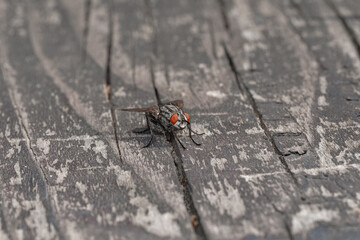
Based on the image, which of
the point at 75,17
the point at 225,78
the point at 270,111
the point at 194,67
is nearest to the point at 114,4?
the point at 75,17

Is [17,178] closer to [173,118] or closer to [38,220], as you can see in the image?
[38,220]

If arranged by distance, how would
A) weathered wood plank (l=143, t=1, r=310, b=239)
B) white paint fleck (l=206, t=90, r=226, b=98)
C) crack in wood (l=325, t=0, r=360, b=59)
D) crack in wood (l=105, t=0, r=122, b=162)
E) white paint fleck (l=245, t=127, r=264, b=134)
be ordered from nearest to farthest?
weathered wood plank (l=143, t=1, r=310, b=239) < white paint fleck (l=245, t=127, r=264, b=134) < crack in wood (l=105, t=0, r=122, b=162) < white paint fleck (l=206, t=90, r=226, b=98) < crack in wood (l=325, t=0, r=360, b=59)

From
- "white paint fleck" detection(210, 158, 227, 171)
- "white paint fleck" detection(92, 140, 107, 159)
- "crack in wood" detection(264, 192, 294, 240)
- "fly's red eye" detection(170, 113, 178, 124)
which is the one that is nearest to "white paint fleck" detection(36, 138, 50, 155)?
"white paint fleck" detection(92, 140, 107, 159)

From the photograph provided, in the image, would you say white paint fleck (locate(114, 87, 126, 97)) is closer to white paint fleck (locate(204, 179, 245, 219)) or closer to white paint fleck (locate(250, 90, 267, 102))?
white paint fleck (locate(250, 90, 267, 102))

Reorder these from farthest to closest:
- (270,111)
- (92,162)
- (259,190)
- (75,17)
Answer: (75,17), (270,111), (92,162), (259,190)

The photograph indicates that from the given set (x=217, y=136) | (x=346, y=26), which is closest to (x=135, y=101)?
(x=217, y=136)

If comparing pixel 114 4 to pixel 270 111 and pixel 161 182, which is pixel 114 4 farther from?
pixel 161 182

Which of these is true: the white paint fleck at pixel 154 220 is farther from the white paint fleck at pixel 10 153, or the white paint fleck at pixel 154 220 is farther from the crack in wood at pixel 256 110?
the white paint fleck at pixel 10 153
